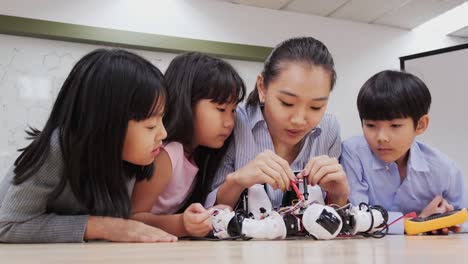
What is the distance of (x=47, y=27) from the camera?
92.6 inches

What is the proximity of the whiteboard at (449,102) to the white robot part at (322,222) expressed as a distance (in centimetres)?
257

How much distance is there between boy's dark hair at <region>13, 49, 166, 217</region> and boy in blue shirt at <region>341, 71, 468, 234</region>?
0.61m

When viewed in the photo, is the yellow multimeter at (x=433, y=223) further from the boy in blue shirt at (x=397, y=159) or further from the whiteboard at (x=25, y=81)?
the whiteboard at (x=25, y=81)

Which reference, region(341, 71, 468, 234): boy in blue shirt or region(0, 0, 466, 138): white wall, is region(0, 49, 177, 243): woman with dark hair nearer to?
region(341, 71, 468, 234): boy in blue shirt

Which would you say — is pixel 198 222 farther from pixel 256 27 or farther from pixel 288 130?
pixel 256 27

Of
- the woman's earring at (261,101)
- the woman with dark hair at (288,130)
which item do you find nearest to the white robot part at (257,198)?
the woman with dark hair at (288,130)

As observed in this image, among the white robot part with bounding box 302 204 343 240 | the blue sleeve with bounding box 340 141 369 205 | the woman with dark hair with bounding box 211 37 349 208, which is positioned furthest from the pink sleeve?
the blue sleeve with bounding box 340 141 369 205

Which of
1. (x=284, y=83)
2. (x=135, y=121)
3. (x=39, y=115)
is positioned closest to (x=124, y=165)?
(x=135, y=121)

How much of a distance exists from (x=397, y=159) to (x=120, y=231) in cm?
82

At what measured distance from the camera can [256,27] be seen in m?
2.87

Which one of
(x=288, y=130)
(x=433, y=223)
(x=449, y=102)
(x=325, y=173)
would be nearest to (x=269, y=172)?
(x=325, y=173)

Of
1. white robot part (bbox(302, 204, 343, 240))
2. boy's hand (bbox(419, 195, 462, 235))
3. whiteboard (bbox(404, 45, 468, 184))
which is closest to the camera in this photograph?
white robot part (bbox(302, 204, 343, 240))

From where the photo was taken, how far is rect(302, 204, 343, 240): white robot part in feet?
2.30

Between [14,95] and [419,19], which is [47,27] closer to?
[14,95]
